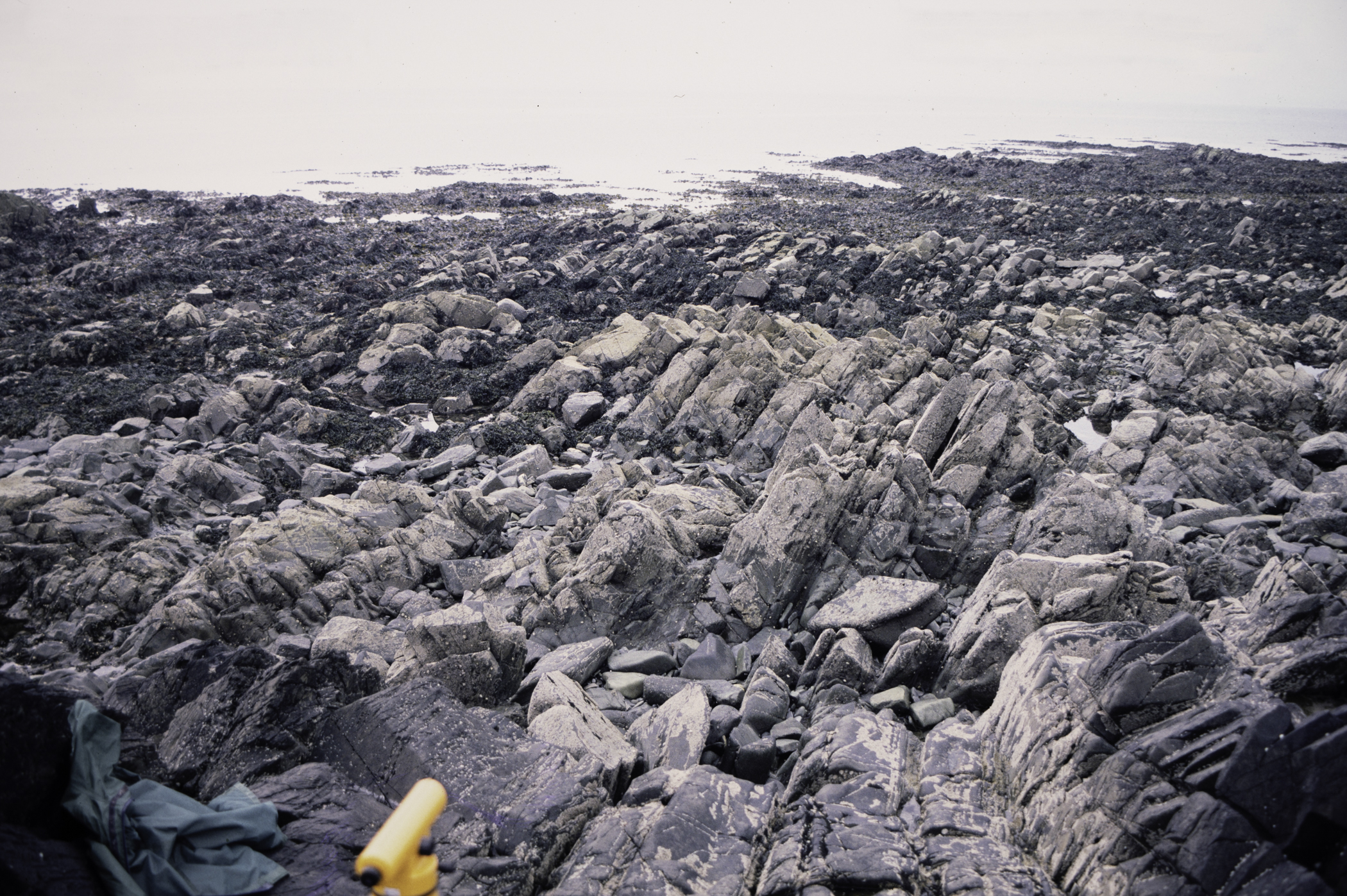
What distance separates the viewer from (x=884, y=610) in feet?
27.2

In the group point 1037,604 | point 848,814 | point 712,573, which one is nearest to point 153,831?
point 848,814

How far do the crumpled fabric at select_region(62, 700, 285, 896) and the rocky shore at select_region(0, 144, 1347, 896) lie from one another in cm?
13

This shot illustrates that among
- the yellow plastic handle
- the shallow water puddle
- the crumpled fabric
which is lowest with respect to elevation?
the crumpled fabric

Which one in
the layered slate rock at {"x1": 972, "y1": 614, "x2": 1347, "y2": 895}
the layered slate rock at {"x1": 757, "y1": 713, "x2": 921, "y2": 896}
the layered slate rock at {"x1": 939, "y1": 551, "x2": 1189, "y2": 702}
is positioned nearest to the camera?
the layered slate rock at {"x1": 972, "y1": 614, "x2": 1347, "y2": 895}

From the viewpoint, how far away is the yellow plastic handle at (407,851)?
2.74 m

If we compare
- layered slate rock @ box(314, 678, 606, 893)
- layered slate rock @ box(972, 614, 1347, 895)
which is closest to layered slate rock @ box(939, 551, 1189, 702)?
layered slate rock @ box(972, 614, 1347, 895)

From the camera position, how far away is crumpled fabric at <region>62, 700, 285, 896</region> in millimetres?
3689

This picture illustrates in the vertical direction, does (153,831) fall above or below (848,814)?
above

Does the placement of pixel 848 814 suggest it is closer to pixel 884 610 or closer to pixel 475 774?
pixel 475 774

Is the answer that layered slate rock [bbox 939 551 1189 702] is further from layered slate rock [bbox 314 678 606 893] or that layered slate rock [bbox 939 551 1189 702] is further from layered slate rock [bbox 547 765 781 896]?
layered slate rock [bbox 314 678 606 893]

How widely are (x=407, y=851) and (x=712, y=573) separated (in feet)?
23.7

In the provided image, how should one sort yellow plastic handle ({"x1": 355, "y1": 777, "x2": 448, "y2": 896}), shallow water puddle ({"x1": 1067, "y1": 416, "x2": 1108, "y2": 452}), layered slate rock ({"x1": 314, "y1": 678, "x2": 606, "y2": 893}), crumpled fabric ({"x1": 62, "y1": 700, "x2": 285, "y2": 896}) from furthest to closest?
shallow water puddle ({"x1": 1067, "y1": 416, "x2": 1108, "y2": 452}) < layered slate rock ({"x1": 314, "y1": 678, "x2": 606, "y2": 893}) < crumpled fabric ({"x1": 62, "y1": 700, "x2": 285, "y2": 896}) < yellow plastic handle ({"x1": 355, "y1": 777, "x2": 448, "y2": 896})

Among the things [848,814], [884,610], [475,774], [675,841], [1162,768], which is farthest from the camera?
[884,610]

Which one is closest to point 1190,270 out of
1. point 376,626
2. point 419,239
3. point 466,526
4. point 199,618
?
point 466,526
